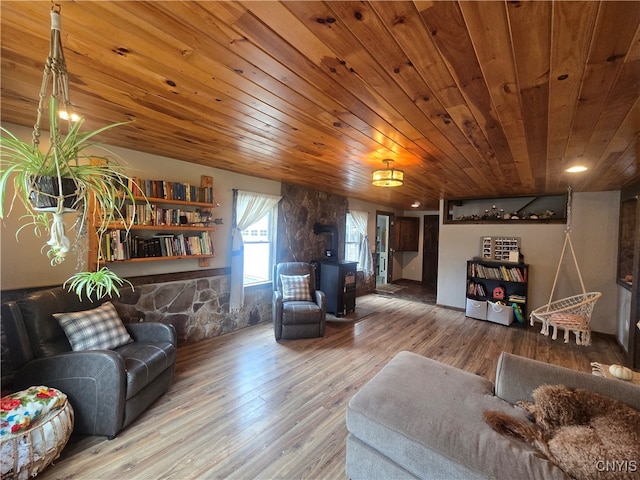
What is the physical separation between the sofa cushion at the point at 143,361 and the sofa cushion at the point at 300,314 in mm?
1490

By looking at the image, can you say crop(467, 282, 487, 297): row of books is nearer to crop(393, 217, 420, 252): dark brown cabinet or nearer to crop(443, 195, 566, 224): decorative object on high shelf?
crop(443, 195, 566, 224): decorative object on high shelf

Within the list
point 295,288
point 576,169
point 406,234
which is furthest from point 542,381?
point 406,234

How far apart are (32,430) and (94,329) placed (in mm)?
737

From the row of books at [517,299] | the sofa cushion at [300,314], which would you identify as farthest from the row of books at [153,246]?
the row of books at [517,299]

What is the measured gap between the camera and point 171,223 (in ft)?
10.2

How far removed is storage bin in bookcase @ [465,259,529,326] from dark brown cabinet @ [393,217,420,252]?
112 inches

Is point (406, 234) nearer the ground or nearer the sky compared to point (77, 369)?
nearer the sky

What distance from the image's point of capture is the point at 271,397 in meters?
2.37

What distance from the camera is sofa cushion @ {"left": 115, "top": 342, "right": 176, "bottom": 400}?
192 cm

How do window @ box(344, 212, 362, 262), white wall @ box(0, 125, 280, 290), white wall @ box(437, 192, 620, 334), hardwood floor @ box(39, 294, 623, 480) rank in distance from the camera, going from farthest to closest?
window @ box(344, 212, 362, 262) → white wall @ box(437, 192, 620, 334) → white wall @ box(0, 125, 280, 290) → hardwood floor @ box(39, 294, 623, 480)

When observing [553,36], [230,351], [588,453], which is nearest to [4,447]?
Result: [230,351]

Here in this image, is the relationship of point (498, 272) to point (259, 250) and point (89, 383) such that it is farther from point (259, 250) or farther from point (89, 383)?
point (89, 383)

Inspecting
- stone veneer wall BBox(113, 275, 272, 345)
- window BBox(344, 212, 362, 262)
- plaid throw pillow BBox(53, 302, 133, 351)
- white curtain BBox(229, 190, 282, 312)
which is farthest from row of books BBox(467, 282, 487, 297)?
plaid throw pillow BBox(53, 302, 133, 351)

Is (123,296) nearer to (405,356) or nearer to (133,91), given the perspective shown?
(133,91)
